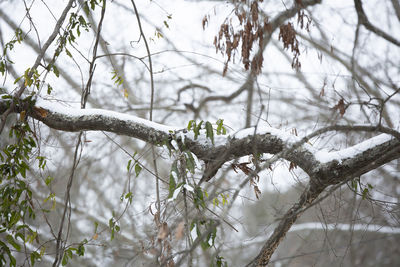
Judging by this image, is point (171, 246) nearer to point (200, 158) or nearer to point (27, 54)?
point (200, 158)

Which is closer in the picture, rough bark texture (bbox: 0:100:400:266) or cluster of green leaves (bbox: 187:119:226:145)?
rough bark texture (bbox: 0:100:400:266)

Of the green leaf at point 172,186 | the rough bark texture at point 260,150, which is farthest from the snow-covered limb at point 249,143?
the green leaf at point 172,186

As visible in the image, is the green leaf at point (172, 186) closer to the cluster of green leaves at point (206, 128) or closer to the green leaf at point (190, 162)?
the green leaf at point (190, 162)

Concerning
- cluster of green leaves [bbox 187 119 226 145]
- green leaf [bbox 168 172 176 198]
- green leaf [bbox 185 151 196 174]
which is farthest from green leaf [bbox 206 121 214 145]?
green leaf [bbox 168 172 176 198]

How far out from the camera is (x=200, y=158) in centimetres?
202

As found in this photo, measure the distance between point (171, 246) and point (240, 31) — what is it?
1.58 m

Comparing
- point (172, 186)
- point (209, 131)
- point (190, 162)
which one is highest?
point (209, 131)

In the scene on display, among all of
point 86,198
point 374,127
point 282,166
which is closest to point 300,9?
point 282,166

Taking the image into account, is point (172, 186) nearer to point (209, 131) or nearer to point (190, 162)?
point (190, 162)


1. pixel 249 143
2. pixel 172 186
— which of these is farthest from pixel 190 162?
pixel 249 143

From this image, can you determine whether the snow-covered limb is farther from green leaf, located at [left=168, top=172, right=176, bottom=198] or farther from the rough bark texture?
green leaf, located at [left=168, top=172, right=176, bottom=198]

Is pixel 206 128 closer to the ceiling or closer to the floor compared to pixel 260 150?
closer to the ceiling

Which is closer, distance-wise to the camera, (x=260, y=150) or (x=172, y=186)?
(x=172, y=186)

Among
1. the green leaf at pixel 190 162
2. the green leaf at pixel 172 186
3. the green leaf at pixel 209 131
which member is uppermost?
the green leaf at pixel 209 131
